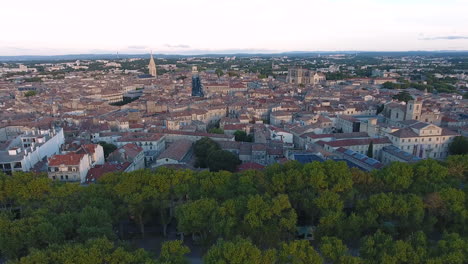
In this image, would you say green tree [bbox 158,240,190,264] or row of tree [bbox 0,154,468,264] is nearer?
row of tree [bbox 0,154,468,264]

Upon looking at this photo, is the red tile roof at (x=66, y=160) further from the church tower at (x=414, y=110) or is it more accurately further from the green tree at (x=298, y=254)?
the church tower at (x=414, y=110)

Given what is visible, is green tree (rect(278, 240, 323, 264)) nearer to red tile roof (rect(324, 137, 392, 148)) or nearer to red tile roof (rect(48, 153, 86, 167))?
red tile roof (rect(48, 153, 86, 167))

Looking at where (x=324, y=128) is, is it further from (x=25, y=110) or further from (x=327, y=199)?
(x=25, y=110)

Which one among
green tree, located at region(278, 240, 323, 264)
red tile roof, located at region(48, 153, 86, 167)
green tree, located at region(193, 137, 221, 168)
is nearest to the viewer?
green tree, located at region(278, 240, 323, 264)

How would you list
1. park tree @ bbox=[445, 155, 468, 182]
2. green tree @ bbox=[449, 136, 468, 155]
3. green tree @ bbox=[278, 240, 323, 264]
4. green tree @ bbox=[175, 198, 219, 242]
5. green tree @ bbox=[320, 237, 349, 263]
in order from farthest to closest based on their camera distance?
green tree @ bbox=[449, 136, 468, 155] → park tree @ bbox=[445, 155, 468, 182] → green tree @ bbox=[175, 198, 219, 242] → green tree @ bbox=[320, 237, 349, 263] → green tree @ bbox=[278, 240, 323, 264]

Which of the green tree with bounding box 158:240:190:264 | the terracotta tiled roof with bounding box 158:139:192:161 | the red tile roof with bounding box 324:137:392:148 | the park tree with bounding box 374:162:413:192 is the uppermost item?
the park tree with bounding box 374:162:413:192

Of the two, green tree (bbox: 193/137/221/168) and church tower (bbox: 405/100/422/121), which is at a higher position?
church tower (bbox: 405/100/422/121)

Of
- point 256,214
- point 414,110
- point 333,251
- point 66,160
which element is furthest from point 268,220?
point 414,110

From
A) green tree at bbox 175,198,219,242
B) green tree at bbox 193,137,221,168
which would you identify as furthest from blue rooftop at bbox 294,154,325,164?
green tree at bbox 175,198,219,242

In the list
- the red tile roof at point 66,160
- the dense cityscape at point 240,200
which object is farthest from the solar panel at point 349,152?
the red tile roof at point 66,160
